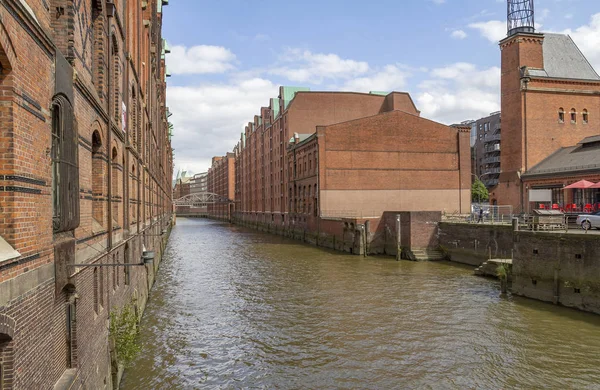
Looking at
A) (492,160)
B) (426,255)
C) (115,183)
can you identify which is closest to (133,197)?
(115,183)

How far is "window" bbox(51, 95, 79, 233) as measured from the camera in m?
6.52

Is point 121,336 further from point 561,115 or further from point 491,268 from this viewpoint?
point 561,115

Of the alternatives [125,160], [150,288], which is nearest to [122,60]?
[125,160]

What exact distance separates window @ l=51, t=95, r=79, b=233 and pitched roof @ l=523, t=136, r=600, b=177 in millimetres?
37763

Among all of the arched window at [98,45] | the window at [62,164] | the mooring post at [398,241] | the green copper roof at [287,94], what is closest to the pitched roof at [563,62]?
the mooring post at [398,241]

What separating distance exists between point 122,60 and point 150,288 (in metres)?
12.0

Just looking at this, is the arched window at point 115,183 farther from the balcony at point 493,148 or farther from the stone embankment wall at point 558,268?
the balcony at point 493,148

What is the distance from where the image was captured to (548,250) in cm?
1823

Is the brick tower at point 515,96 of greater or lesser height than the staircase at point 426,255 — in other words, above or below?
above

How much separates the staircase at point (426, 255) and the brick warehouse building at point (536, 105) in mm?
15198

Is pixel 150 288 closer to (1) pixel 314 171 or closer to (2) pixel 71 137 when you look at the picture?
(2) pixel 71 137

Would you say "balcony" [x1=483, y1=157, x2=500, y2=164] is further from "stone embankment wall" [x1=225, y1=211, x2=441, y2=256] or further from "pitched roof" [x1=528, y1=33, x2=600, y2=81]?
"stone embankment wall" [x1=225, y1=211, x2=441, y2=256]

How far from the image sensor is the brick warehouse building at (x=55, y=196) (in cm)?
477

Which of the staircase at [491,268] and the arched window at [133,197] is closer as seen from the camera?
the arched window at [133,197]
